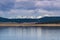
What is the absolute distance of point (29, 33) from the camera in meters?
3.45

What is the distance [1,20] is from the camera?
11.1 ft

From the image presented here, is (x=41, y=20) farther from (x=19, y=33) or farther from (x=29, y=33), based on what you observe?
(x=19, y=33)

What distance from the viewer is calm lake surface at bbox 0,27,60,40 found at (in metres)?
3.42

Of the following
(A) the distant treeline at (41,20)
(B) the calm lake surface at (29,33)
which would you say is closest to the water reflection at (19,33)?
(B) the calm lake surface at (29,33)

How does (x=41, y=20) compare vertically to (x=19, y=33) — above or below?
above

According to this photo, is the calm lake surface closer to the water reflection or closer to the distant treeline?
the water reflection

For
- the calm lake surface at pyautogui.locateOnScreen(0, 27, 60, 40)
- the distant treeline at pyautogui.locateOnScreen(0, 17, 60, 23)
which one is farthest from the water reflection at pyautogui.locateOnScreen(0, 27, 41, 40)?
the distant treeline at pyautogui.locateOnScreen(0, 17, 60, 23)

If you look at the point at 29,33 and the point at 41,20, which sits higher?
the point at 41,20

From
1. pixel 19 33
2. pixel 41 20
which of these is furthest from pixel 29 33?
pixel 41 20

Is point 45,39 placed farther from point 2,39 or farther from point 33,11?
point 2,39

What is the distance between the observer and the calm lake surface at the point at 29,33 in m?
3.42

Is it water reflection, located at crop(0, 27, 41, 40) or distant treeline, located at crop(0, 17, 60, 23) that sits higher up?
distant treeline, located at crop(0, 17, 60, 23)

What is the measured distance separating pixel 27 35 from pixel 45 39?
35cm

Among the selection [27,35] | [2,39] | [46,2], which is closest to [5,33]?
[2,39]
